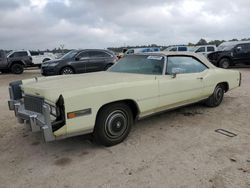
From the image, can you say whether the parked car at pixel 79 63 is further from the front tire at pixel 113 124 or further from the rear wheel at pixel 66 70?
the front tire at pixel 113 124

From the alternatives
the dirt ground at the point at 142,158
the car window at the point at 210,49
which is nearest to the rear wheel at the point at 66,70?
the dirt ground at the point at 142,158

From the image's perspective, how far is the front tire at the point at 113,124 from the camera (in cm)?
363

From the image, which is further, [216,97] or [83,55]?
[83,55]

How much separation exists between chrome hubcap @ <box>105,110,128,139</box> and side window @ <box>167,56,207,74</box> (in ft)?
4.48

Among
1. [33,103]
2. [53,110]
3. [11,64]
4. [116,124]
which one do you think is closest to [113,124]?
[116,124]

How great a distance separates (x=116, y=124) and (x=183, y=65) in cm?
216

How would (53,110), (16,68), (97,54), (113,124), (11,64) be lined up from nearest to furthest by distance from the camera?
1. (53,110)
2. (113,124)
3. (97,54)
4. (11,64)
5. (16,68)

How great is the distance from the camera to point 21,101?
4.19 meters

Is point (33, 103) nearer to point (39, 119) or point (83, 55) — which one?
point (39, 119)

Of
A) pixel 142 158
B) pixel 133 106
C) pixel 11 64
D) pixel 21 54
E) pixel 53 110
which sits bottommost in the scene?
pixel 142 158

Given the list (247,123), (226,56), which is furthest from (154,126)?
Answer: (226,56)

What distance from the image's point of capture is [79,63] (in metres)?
12.3

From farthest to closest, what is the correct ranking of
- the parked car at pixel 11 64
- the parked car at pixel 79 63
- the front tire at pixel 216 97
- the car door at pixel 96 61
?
the parked car at pixel 11 64 < the car door at pixel 96 61 < the parked car at pixel 79 63 < the front tire at pixel 216 97

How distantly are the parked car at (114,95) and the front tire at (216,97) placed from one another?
0.13 m
